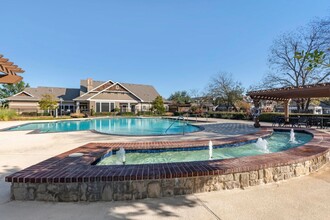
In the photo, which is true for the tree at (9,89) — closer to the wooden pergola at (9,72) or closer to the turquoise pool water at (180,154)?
the wooden pergola at (9,72)

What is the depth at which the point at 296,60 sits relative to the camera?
75.8 feet

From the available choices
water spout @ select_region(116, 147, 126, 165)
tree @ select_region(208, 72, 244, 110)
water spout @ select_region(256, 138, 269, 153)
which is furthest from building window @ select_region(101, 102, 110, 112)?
water spout @ select_region(256, 138, 269, 153)

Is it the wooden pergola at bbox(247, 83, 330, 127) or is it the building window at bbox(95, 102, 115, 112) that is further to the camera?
the building window at bbox(95, 102, 115, 112)

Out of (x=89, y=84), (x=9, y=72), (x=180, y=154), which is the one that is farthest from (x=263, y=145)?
(x=89, y=84)

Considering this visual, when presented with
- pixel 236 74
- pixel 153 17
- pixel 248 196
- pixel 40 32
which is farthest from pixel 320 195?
pixel 236 74

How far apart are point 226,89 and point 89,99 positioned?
79.8ft

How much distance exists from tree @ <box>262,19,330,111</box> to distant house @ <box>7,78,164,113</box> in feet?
71.3

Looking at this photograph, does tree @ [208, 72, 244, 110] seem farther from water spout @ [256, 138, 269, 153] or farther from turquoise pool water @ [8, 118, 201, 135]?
water spout @ [256, 138, 269, 153]

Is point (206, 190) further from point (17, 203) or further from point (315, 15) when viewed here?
point (315, 15)

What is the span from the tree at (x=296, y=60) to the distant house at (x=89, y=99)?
21.7m

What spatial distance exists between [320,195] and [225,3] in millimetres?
15000

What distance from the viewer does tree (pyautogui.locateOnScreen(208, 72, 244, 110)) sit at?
112 ft

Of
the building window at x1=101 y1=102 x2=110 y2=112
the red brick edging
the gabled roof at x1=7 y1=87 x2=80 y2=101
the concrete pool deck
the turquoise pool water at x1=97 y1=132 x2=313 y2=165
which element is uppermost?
the gabled roof at x1=7 y1=87 x2=80 y2=101

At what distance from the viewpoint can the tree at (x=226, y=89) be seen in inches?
1347
